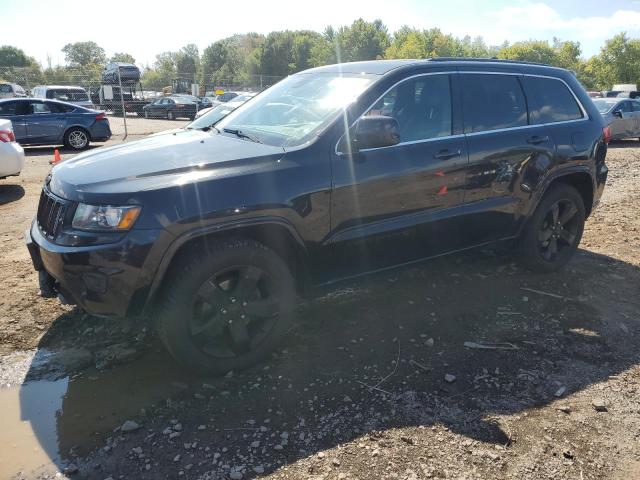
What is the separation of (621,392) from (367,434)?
1704mm

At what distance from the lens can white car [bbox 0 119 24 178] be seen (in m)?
8.18

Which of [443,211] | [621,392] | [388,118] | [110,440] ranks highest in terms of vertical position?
[388,118]

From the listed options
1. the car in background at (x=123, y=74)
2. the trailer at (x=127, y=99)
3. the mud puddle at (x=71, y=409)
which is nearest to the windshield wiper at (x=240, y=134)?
the mud puddle at (x=71, y=409)

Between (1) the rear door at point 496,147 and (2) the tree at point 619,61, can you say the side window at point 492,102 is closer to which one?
(1) the rear door at point 496,147

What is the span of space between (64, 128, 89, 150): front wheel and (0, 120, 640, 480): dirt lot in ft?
34.3

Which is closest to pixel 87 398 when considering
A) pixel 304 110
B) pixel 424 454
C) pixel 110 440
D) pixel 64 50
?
pixel 110 440

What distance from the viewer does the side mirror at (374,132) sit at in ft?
11.0

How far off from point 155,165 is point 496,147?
2673 millimetres

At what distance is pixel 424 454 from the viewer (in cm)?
264

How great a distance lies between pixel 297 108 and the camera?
12.6 ft

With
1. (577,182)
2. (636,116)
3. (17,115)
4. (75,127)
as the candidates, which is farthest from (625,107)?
(17,115)

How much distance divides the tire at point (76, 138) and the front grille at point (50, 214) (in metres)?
12.0

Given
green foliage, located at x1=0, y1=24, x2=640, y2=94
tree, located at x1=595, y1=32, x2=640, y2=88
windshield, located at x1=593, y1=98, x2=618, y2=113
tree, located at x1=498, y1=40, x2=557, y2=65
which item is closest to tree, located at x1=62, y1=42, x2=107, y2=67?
green foliage, located at x1=0, y1=24, x2=640, y2=94

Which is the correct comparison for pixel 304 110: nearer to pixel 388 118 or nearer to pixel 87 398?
pixel 388 118
